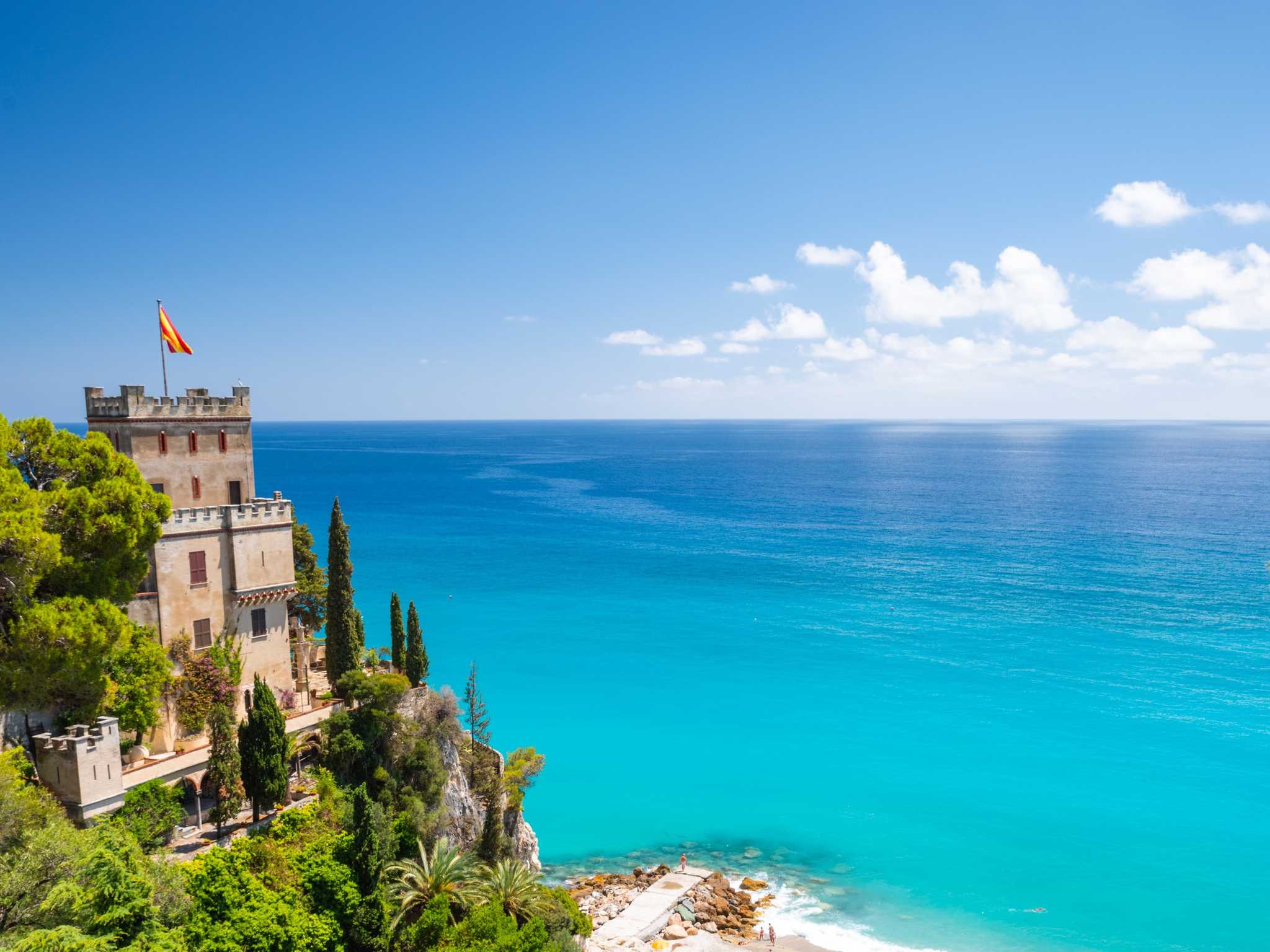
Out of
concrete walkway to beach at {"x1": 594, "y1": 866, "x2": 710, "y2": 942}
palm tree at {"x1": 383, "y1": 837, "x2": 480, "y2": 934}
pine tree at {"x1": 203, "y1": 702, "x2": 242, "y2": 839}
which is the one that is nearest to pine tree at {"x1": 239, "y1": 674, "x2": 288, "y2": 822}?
pine tree at {"x1": 203, "y1": 702, "x2": 242, "y2": 839}

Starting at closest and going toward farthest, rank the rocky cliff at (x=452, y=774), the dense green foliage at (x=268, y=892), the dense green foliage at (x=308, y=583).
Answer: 1. the dense green foliage at (x=268, y=892)
2. the rocky cliff at (x=452, y=774)
3. the dense green foliage at (x=308, y=583)

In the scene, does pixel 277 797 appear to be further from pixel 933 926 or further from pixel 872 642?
pixel 872 642

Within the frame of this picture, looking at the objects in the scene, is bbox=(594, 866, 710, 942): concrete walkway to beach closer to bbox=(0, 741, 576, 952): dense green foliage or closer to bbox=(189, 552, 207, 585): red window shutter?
bbox=(0, 741, 576, 952): dense green foliage

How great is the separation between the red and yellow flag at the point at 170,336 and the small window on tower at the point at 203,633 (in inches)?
423

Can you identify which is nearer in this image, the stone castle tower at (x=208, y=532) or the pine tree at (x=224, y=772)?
the pine tree at (x=224, y=772)

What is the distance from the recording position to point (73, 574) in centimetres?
2511

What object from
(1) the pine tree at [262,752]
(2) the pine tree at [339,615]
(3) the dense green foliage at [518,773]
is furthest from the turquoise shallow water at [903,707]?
(1) the pine tree at [262,752]

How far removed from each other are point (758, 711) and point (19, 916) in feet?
151

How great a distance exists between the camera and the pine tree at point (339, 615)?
3397 cm

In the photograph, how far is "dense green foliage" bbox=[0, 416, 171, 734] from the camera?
77.0 feet

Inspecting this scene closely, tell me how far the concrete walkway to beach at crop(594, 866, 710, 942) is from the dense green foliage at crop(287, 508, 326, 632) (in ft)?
75.2

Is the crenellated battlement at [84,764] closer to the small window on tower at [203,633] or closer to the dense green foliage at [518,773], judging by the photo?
the small window on tower at [203,633]

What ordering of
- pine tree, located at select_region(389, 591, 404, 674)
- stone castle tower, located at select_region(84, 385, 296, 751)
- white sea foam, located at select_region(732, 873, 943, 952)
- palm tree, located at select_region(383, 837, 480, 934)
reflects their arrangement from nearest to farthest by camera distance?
palm tree, located at select_region(383, 837, 480, 934)
stone castle tower, located at select_region(84, 385, 296, 751)
white sea foam, located at select_region(732, 873, 943, 952)
pine tree, located at select_region(389, 591, 404, 674)

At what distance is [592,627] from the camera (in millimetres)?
73750
